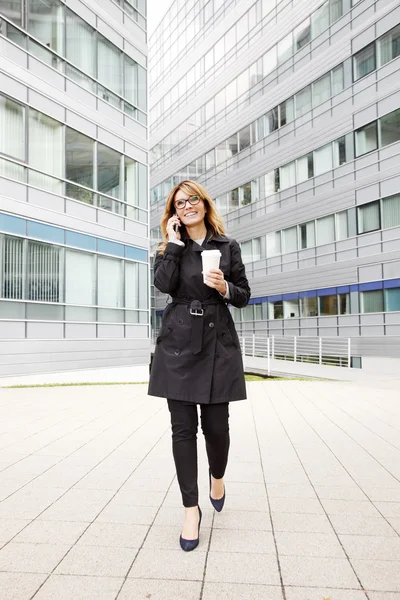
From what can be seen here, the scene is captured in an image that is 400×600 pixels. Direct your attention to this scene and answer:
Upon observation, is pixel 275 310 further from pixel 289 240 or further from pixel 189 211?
pixel 189 211

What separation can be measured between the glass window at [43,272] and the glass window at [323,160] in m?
14.6

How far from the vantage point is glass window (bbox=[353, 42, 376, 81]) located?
2152 centimetres

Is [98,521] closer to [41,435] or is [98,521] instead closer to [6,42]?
[41,435]

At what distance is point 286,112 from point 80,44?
13.8m

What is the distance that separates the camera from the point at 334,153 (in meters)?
23.8

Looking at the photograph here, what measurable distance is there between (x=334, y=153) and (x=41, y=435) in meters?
20.8

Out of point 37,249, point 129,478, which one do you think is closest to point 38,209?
point 37,249

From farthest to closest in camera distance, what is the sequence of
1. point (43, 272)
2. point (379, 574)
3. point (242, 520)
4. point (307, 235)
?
point (307, 235) → point (43, 272) → point (242, 520) → point (379, 574)

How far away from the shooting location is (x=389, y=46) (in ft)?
67.6

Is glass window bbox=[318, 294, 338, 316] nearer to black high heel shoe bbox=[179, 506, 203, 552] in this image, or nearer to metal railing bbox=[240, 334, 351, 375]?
metal railing bbox=[240, 334, 351, 375]

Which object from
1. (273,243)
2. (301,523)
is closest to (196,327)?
(301,523)

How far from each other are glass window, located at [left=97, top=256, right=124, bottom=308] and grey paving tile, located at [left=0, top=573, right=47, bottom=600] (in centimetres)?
1345

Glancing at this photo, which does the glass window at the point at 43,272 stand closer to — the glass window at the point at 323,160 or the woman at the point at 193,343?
the woman at the point at 193,343

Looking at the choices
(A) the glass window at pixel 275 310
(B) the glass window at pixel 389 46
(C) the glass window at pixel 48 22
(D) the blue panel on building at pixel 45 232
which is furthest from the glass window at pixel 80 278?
(B) the glass window at pixel 389 46
